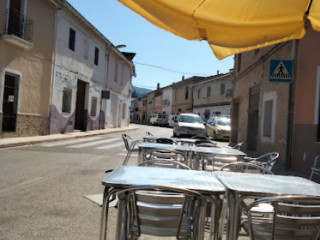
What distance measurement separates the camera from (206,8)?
9.94ft

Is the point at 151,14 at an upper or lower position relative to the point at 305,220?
upper

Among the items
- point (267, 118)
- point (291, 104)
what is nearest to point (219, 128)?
point (267, 118)

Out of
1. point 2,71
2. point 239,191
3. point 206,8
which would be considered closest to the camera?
point 239,191

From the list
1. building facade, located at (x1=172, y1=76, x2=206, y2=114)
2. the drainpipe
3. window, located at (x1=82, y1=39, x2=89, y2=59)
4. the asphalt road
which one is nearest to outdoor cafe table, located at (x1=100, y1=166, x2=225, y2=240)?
the asphalt road

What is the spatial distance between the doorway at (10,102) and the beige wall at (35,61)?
0.21 m

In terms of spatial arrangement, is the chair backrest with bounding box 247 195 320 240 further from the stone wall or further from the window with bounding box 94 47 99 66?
the window with bounding box 94 47 99 66

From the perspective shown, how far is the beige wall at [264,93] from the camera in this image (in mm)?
9766

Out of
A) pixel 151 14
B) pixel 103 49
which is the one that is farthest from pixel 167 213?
pixel 103 49

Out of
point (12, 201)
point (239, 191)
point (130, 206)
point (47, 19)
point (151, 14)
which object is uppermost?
point (47, 19)

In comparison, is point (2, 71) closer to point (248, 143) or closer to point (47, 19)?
point (47, 19)

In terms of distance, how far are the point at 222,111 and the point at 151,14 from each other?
3486 centimetres

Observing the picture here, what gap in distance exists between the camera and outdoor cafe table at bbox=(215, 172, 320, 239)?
2420 millimetres

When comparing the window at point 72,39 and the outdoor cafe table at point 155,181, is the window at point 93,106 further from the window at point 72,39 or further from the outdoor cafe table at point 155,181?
the outdoor cafe table at point 155,181

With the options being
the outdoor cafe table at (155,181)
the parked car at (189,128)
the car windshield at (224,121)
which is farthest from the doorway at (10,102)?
the car windshield at (224,121)
